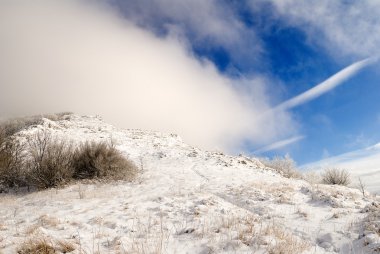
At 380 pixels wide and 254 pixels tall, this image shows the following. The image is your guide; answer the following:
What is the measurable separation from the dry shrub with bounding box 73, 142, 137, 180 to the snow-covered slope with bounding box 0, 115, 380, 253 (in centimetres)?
74

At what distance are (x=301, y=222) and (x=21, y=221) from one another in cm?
650

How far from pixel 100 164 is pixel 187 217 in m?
7.07

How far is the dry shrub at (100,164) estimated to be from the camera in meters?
14.2

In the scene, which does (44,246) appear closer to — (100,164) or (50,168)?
(50,168)

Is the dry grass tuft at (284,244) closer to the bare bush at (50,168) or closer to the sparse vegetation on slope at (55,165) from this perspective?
the sparse vegetation on slope at (55,165)

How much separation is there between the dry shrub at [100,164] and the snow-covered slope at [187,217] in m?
0.74

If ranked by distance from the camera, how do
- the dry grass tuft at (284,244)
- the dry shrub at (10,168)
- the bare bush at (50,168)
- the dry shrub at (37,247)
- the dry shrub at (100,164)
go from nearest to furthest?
the dry shrub at (37,247) → the dry grass tuft at (284,244) → the bare bush at (50,168) → the dry shrub at (10,168) → the dry shrub at (100,164)

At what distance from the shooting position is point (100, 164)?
14.4 metres

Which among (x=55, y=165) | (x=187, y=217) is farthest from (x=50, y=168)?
(x=187, y=217)

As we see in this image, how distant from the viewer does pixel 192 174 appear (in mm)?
15430

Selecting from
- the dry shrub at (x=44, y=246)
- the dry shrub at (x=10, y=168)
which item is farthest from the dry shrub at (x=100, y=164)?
the dry shrub at (x=44, y=246)

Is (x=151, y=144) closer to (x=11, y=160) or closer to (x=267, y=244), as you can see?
(x=11, y=160)

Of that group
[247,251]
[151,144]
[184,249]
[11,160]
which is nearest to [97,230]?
[184,249]

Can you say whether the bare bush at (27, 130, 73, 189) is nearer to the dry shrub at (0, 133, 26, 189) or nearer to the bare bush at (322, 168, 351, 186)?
the dry shrub at (0, 133, 26, 189)
